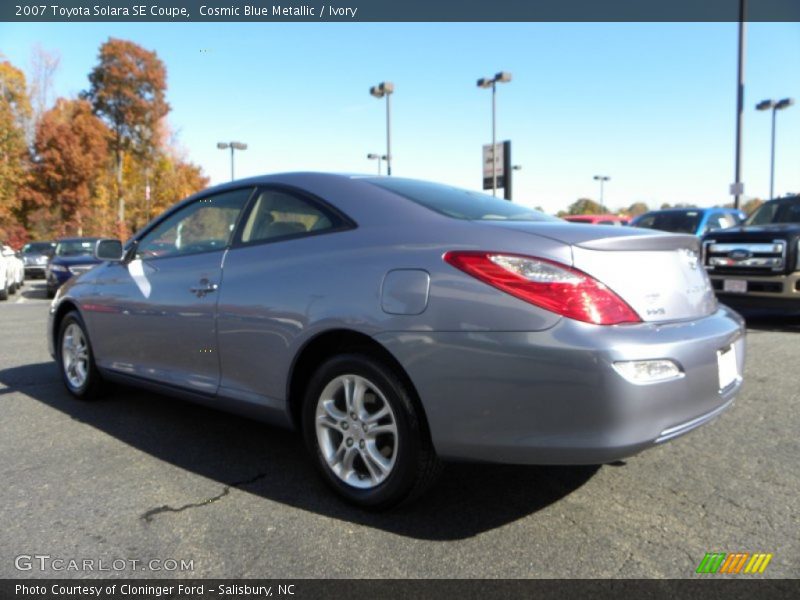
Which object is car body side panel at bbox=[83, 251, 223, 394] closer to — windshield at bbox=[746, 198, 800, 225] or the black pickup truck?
the black pickup truck

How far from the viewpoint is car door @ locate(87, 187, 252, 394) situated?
3344mm

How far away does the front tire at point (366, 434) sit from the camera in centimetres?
246

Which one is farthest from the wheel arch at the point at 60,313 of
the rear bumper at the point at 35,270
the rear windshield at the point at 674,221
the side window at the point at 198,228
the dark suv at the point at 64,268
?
the rear bumper at the point at 35,270

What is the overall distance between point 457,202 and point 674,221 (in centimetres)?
956

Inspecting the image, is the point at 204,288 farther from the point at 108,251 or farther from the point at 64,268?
the point at 64,268

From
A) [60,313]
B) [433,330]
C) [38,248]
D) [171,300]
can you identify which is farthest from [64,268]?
[433,330]

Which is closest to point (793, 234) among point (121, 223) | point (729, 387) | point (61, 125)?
point (729, 387)

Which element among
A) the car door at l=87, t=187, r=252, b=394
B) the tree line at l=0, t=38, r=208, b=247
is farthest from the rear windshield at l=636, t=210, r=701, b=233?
the tree line at l=0, t=38, r=208, b=247

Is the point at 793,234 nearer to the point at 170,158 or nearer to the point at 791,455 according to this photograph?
the point at 791,455

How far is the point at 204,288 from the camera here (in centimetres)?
332

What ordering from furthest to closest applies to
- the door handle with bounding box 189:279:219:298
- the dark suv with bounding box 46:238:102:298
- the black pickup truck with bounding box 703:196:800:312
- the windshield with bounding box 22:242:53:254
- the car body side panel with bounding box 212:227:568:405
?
the windshield with bounding box 22:242:53:254, the dark suv with bounding box 46:238:102:298, the black pickup truck with bounding box 703:196:800:312, the door handle with bounding box 189:279:219:298, the car body side panel with bounding box 212:227:568:405

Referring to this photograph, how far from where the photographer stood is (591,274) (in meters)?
2.26

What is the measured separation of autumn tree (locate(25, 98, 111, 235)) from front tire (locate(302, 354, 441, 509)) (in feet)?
114

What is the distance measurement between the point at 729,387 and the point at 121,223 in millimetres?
39406
